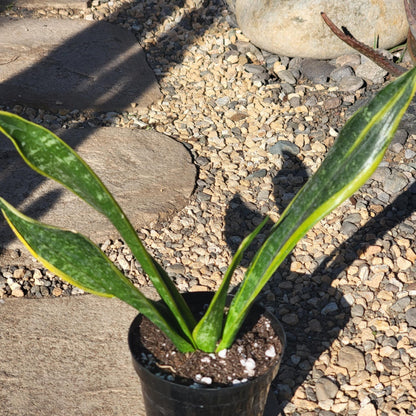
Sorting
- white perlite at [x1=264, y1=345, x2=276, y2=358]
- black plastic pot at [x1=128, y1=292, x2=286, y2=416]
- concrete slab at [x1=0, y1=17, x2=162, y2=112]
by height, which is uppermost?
white perlite at [x1=264, y1=345, x2=276, y2=358]

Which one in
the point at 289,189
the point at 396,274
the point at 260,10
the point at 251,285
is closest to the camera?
the point at 251,285

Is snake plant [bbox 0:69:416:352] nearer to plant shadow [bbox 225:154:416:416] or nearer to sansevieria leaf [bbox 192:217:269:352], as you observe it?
sansevieria leaf [bbox 192:217:269:352]

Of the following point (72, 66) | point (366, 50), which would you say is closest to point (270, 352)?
point (366, 50)

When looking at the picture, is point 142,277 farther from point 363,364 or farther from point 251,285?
point 251,285

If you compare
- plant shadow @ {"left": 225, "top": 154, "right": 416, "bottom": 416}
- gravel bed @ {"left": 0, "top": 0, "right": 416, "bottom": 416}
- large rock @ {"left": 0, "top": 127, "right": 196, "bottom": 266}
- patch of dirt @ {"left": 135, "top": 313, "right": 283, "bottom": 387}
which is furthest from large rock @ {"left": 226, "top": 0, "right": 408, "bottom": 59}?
patch of dirt @ {"left": 135, "top": 313, "right": 283, "bottom": 387}

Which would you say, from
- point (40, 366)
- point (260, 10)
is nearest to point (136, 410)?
point (40, 366)

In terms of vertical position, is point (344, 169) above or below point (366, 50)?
above

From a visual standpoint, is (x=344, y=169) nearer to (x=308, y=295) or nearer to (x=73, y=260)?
(x=73, y=260)
